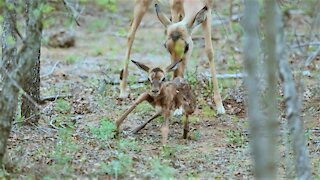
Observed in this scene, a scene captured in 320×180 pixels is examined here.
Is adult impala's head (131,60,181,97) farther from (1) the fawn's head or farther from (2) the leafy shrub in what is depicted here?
(1) the fawn's head

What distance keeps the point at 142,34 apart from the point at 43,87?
22.2 feet

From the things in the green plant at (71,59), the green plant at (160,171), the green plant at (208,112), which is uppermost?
the green plant at (71,59)

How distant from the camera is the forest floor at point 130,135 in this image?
741 cm

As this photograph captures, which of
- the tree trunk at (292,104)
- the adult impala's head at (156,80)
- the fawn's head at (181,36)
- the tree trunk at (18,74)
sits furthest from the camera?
the fawn's head at (181,36)

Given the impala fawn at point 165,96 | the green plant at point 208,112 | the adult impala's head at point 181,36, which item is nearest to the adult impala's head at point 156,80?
the impala fawn at point 165,96

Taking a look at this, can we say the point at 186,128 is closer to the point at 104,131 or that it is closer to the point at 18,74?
the point at 104,131

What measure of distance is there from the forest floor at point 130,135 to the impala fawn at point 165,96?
31 cm

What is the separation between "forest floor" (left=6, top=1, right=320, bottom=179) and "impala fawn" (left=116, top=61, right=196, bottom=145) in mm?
→ 313

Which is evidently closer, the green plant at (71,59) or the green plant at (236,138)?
the green plant at (236,138)

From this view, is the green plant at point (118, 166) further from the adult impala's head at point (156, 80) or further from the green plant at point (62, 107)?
the green plant at point (62, 107)

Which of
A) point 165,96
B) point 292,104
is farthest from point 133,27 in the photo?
point 292,104

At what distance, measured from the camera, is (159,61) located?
15438 millimetres

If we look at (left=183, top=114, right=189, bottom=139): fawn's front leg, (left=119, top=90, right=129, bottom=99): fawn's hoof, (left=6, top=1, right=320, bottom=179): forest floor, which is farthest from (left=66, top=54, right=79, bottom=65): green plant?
(left=183, top=114, right=189, bottom=139): fawn's front leg

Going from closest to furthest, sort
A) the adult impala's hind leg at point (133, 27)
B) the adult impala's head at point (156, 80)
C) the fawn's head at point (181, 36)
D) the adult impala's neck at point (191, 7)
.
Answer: the adult impala's head at point (156, 80), the fawn's head at point (181, 36), the adult impala's neck at point (191, 7), the adult impala's hind leg at point (133, 27)
